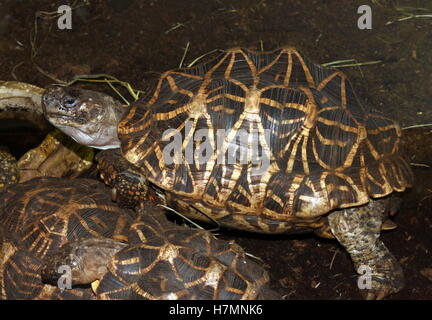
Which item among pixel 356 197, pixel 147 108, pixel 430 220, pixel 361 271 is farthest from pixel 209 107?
pixel 430 220

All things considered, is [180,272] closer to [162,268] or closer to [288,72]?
[162,268]

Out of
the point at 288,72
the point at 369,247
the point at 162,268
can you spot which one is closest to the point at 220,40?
the point at 288,72

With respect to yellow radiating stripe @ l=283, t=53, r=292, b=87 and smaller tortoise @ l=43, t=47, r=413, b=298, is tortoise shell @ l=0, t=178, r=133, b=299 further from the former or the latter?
yellow radiating stripe @ l=283, t=53, r=292, b=87

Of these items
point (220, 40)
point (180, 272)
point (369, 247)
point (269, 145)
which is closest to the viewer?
point (180, 272)

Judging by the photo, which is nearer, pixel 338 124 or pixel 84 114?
pixel 338 124

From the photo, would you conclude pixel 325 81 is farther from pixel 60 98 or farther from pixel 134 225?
pixel 60 98

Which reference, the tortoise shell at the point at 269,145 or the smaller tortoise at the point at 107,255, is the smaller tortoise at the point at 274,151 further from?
the smaller tortoise at the point at 107,255

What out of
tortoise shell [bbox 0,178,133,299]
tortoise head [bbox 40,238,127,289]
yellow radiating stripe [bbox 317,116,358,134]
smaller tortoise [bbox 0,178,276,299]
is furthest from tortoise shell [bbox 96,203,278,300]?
yellow radiating stripe [bbox 317,116,358,134]
